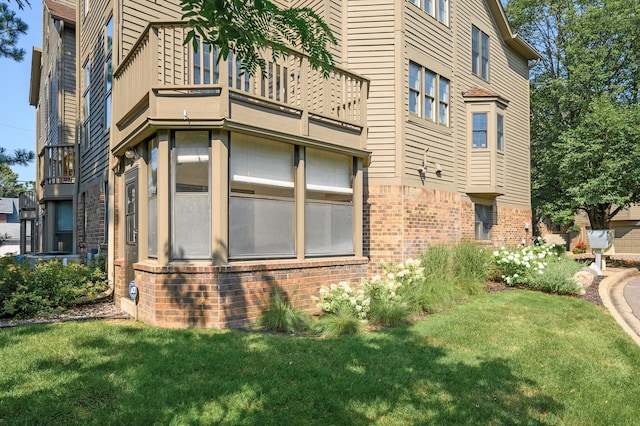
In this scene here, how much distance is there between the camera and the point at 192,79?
6.41 metres

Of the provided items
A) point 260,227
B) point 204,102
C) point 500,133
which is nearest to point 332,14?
point 204,102

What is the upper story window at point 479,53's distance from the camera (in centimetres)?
1375

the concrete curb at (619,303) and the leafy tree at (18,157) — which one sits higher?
the leafy tree at (18,157)

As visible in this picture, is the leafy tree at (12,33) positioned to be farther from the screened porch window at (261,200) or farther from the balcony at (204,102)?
the screened porch window at (261,200)

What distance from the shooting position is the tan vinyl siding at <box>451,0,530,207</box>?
12.8m

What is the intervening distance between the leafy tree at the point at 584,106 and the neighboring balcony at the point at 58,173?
16.7 m

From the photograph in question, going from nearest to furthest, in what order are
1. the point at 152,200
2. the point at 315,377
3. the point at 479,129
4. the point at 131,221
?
the point at 315,377 < the point at 152,200 < the point at 131,221 < the point at 479,129

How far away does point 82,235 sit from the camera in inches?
449

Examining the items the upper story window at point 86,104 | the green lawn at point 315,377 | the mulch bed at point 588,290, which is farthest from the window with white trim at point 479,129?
the upper story window at point 86,104

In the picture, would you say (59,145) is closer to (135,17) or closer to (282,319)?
(135,17)

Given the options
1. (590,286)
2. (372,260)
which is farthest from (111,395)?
(590,286)

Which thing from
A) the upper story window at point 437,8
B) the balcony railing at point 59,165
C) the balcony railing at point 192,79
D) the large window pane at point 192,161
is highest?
the upper story window at point 437,8

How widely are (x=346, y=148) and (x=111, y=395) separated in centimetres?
553

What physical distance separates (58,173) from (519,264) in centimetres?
1298
